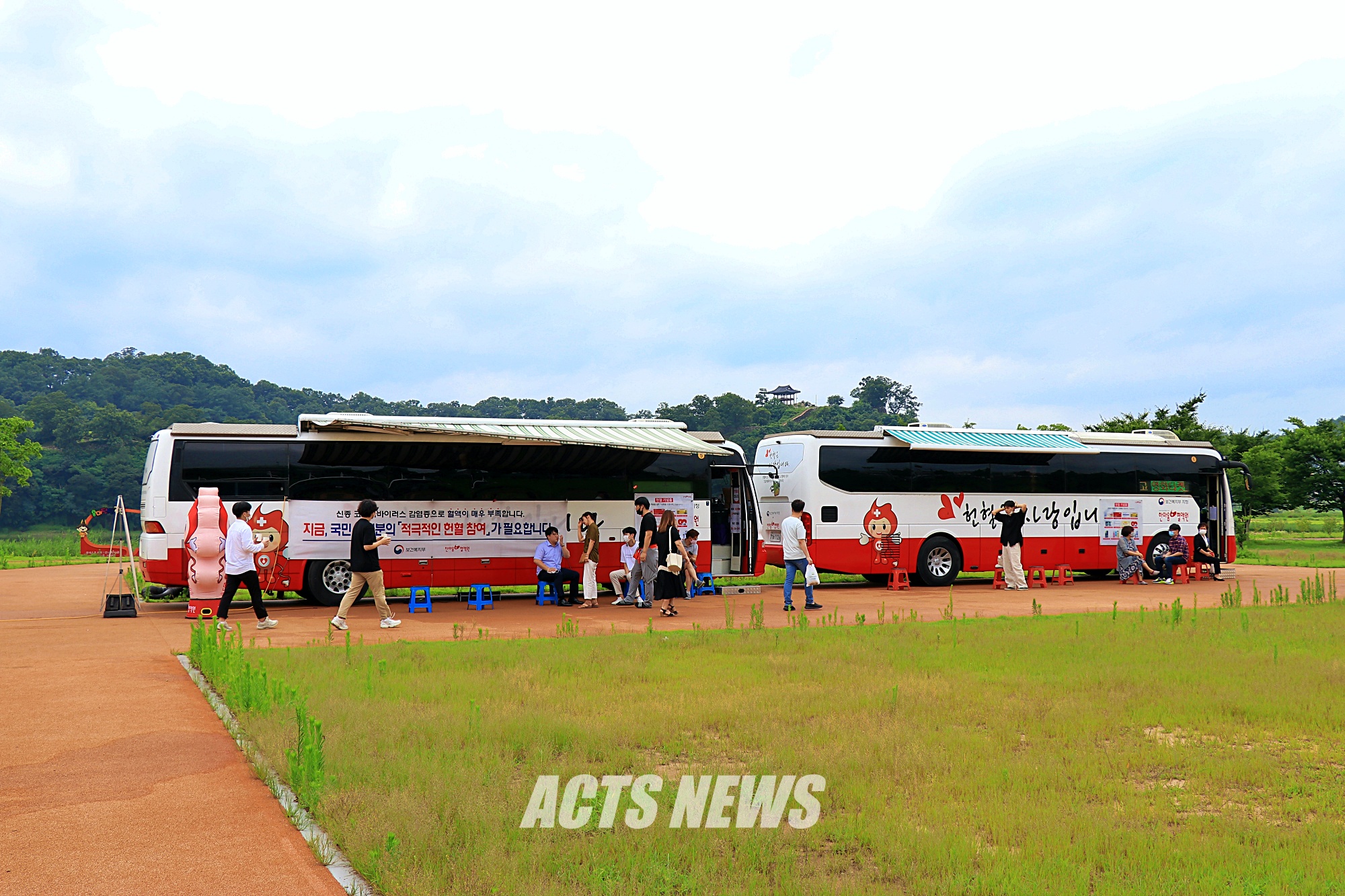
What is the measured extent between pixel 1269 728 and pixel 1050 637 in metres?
4.59

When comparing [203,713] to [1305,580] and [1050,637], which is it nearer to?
[1050,637]

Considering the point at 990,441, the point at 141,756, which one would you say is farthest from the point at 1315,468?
the point at 141,756

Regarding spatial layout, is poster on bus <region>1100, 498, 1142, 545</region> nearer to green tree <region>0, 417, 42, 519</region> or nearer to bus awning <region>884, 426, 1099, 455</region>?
bus awning <region>884, 426, 1099, 455</region>

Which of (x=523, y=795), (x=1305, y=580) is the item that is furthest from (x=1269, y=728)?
(x=1305, y=580)

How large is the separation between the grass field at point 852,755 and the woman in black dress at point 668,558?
4885 millimetres

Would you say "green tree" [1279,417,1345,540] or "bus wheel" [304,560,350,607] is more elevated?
"green tree" [1279,417,1345,540]

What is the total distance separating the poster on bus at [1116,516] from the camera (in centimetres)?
2252

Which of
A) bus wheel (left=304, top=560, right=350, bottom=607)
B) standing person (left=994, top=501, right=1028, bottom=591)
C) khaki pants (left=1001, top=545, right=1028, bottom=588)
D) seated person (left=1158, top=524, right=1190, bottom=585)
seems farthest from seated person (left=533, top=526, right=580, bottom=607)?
seated person (left=1158, top=524, right=1190, bottom=585)

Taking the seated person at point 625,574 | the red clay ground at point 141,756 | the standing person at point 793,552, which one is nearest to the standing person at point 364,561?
the red clay ground at point 141,756

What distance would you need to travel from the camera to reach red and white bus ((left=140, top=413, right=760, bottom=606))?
16.0m

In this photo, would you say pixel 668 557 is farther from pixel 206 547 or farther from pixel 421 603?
pixel 206 547

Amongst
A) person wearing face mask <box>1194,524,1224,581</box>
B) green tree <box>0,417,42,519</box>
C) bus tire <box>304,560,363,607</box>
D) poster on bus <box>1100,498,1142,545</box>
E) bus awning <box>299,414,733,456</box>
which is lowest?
A: bus tire <box>304,560,363,607</box>

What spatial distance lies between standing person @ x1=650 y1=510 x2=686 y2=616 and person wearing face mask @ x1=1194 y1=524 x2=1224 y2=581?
12000 mm

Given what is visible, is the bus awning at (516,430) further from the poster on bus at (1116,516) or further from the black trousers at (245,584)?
the poster on bus at (1116,516)
